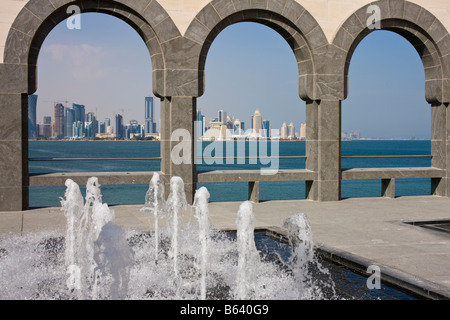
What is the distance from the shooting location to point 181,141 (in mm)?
11539

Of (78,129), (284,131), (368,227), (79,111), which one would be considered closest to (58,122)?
(78,129)

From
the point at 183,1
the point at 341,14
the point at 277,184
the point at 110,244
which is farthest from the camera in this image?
the point at 277,184

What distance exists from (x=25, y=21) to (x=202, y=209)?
641 cm

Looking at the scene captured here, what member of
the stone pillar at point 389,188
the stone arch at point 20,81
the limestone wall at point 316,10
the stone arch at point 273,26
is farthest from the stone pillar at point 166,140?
the stone pillar at point 389,188

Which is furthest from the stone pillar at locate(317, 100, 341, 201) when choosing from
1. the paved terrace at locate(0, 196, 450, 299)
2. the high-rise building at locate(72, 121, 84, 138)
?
the high-rise building at locate(72, 121, 84, 138)

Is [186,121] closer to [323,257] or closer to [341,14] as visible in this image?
[341,14]

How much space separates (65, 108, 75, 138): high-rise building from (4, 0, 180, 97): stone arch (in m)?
101

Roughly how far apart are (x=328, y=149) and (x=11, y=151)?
22.0 feet

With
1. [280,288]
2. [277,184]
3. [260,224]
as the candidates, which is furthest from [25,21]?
[277,184]

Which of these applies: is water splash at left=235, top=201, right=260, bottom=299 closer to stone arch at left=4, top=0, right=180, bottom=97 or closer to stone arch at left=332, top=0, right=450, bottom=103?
stone arch at left=4, top=0, right=180, bottom=97

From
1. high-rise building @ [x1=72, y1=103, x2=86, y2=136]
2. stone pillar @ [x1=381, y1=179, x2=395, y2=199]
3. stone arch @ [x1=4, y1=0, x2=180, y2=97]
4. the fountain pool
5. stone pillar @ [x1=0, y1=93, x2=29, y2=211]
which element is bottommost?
the fountain pool

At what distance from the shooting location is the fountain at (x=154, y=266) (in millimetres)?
5566

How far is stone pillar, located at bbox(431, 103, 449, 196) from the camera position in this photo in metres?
13.5

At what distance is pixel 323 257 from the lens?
707 centimetres
